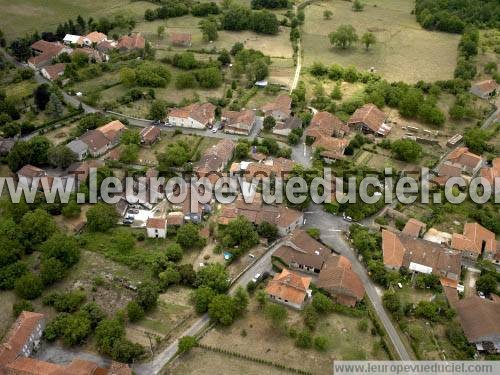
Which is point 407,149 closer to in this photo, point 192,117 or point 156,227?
point 192,117

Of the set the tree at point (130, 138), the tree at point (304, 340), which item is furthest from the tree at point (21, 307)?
the tree at point (130, 138)

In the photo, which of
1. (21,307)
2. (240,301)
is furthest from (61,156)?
(240,301)

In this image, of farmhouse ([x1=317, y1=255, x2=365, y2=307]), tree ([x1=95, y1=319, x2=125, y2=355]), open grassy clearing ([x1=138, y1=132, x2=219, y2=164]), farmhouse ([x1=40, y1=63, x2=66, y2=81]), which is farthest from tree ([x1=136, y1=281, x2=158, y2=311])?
farmhouse ([x1=40, y1=63, x2=66, y2=81])

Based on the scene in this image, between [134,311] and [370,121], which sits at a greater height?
[370,121]

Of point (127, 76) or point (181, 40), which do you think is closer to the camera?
point (127, 76)

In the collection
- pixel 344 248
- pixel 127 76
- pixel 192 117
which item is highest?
pixel 127 76

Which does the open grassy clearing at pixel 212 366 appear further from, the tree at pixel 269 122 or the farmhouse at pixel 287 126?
the tree at pixel 269 122

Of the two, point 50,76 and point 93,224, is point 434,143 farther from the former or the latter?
point 50,76

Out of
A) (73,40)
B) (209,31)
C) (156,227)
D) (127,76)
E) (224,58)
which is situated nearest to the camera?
(156,227)
